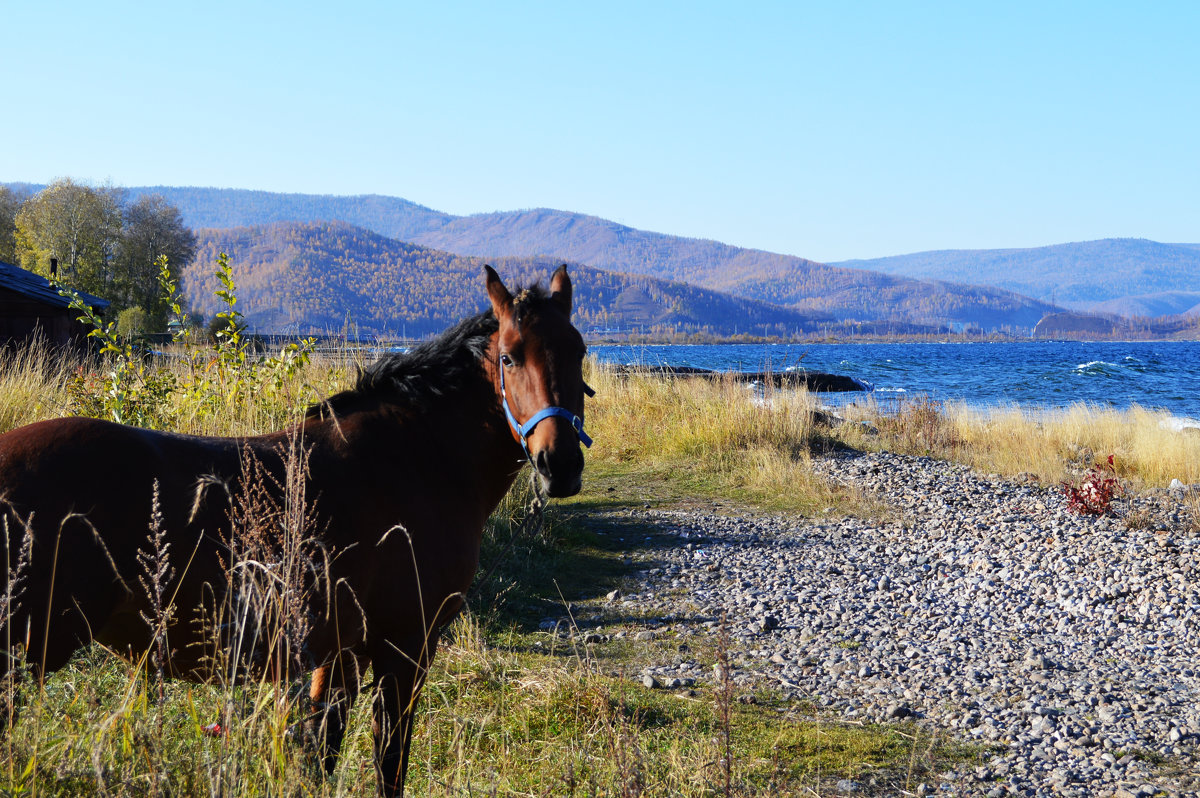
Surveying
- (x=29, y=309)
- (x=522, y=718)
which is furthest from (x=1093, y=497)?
(x=29, y=309)

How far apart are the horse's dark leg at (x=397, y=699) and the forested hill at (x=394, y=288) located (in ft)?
396

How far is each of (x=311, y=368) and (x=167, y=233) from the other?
53916 millimetres

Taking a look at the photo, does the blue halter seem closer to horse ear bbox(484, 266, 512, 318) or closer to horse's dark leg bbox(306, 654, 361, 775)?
horse ear bbox(484, 266, 512, 318)

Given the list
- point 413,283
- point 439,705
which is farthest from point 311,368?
point 413,283

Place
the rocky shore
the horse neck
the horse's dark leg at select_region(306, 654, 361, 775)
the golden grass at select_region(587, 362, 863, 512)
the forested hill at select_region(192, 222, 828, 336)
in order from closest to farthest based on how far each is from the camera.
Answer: the horse's dark leg at select_region(306, 654, 361, 775) → the horse neck → the rocky shore → the golden grass at select_region(587, 362, 863, 512) → the forested hill at select_region(192, 222, 828, 336)

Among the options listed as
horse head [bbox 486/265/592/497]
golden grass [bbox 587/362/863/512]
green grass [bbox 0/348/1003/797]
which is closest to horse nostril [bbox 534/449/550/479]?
horse head [bbox 486/265/592/497]

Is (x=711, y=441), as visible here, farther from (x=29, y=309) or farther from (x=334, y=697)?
(x=29, y=309)

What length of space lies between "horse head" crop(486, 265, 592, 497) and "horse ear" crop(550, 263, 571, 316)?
0.08 metres

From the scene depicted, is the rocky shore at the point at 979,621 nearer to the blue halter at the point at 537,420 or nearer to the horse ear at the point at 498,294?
the blue halter at the point at 537,420

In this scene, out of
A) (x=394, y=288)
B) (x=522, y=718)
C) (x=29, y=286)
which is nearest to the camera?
(x=522, y=718)

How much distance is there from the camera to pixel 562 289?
11.4 ft

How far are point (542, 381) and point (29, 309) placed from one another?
21812 millimetres

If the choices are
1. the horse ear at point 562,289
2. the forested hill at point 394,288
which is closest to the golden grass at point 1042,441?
the horse ear at point 562,289

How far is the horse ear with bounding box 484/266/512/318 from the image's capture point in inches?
127
